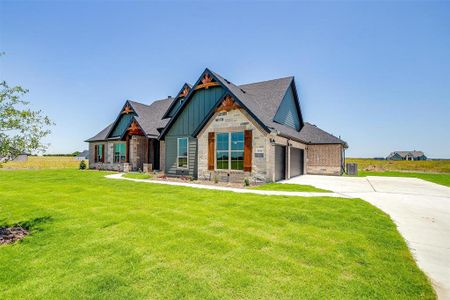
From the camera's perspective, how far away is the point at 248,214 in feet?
21.6

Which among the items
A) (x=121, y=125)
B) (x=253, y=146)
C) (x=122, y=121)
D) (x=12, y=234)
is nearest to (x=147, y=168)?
(x=121, y=125)

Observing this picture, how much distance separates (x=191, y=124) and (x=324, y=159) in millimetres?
14474

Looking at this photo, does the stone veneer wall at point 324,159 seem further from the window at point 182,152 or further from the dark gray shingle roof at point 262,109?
the window at point 182,152

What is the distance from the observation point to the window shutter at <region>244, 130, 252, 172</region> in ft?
43.3

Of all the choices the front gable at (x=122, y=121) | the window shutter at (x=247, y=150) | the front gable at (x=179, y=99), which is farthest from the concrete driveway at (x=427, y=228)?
the front gable at (x=122, y=121)

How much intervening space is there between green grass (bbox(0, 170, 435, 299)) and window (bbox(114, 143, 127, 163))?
53.1ft

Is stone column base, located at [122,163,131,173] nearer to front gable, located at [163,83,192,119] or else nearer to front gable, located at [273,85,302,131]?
front gable, located at [163,83,192,119]

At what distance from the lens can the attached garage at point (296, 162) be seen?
18.2 meters

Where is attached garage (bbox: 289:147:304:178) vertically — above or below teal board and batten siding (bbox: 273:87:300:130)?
below

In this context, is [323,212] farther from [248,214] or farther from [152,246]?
[152,246]

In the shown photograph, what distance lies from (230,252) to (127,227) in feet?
9.67

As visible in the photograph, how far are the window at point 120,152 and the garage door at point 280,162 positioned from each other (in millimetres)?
16219

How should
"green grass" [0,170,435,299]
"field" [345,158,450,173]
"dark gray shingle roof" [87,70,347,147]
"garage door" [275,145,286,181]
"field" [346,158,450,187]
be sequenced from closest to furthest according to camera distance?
1. "green grass" [0,170,435,299]
2. "garage door" [275,145,286,181]
3. "dark gray shingle roof" [87,70,347,147]
4. "field" [346,158,450,187]
5. "field" [345,158,450,173]

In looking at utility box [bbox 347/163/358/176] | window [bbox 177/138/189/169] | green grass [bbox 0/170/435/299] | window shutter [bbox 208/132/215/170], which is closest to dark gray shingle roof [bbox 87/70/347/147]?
utility box [bbox 347/163/358/176]
